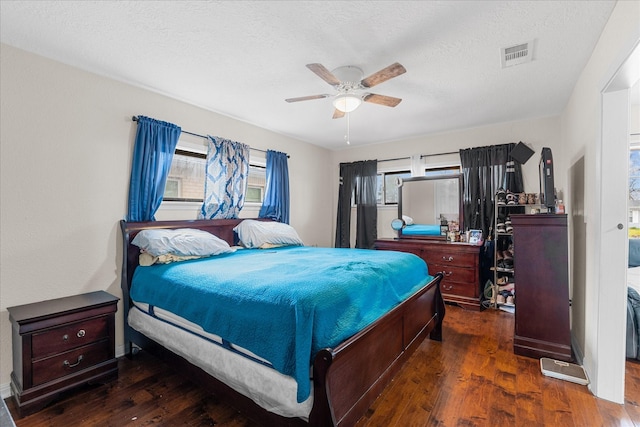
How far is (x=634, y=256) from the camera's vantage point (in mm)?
3768

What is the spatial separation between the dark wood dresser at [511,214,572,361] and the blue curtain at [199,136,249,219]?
3.08 metres

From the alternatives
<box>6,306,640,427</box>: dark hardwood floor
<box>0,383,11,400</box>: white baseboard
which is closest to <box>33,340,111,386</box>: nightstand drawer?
<box>6,306,640,427</box>: dark hardwood floor

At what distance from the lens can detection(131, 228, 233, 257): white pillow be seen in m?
2.60

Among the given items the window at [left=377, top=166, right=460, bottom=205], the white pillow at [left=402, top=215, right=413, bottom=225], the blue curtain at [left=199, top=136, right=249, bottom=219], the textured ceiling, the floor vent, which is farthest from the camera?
the window at [left=377, top=166, right=460, bottom=205]

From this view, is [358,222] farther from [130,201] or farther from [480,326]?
[130,201]

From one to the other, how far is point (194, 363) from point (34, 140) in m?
2.10

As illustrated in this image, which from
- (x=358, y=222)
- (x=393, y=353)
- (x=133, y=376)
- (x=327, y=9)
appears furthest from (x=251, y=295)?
(x=358, y=222)

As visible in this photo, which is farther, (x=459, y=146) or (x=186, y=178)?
Answer: (x=459, y=146)

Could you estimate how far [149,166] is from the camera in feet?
9.52

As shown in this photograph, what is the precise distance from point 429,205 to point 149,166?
377cm

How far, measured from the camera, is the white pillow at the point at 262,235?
11.8 feet

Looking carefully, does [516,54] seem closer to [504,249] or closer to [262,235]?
[504,249]

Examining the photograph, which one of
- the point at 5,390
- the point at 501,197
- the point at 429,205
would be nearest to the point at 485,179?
the point at 501,197

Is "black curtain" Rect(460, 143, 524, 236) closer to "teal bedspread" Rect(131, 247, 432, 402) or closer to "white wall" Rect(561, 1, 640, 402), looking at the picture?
"white wall" Rect(561, 1, 640, 402)
